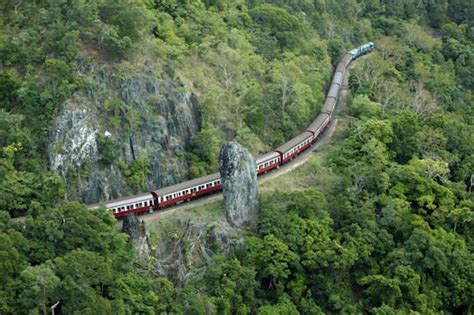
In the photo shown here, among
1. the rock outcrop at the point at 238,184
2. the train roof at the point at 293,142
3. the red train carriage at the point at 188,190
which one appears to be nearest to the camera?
the rock outcrop at the point at 238,184

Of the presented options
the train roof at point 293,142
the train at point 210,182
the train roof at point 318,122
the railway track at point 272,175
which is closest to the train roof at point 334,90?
the train at point 210,182

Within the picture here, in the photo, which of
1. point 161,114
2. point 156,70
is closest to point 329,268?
point 161,114

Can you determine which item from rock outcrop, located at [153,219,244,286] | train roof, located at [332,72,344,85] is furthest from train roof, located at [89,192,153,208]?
train roof, located at [332,72,344,85]

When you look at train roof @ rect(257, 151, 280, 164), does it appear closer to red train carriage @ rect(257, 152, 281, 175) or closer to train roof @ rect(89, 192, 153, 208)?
red train carriage @ rect(257, 152, 281, 175)

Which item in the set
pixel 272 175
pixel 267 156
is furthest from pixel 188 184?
pixel 272 175

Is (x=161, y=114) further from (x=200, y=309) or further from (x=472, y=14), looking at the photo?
(x=472, y=14)

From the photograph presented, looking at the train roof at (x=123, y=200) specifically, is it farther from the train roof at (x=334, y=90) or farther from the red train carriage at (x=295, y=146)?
the train roof at (x=334, y=90)
